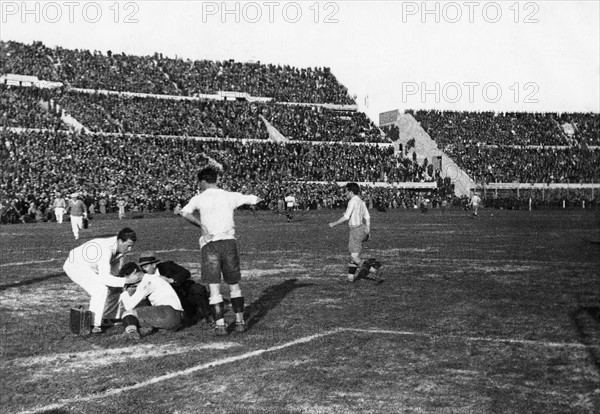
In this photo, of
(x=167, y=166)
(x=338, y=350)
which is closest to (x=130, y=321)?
(x=338, y=350)

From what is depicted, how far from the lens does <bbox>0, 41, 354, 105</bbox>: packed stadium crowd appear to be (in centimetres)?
6028

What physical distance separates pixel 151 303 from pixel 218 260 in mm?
1185

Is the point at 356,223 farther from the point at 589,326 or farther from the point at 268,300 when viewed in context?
the point at 589,326

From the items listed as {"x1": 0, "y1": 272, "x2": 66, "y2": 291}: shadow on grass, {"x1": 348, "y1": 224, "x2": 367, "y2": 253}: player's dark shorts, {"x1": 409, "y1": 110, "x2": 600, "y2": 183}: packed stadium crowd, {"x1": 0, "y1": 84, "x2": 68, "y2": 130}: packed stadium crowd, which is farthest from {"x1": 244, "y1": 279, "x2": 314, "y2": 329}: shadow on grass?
{"x1": 409, "y1": 110, "x2": 600, "y2": 183}: packed stadium crowd

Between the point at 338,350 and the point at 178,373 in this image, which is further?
the point at 338,350

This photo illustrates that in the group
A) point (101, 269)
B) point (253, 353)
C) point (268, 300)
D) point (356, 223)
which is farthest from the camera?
point (356, 223)

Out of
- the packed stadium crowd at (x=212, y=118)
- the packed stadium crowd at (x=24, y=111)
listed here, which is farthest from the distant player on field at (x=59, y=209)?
the packed stadium crowd at (x=212, y=118)

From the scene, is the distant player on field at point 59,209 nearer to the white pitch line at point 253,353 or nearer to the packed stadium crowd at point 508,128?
the white pitch line at point 253,353

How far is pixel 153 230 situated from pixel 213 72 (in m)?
41.0

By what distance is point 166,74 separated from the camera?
6594 centimetres

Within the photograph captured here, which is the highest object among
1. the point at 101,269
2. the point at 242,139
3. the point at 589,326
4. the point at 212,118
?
the point at 212,118

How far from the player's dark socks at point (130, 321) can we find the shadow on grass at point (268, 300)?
1368mm

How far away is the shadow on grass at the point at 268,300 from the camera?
9.95m

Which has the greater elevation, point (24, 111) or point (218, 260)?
point (24, 111)
